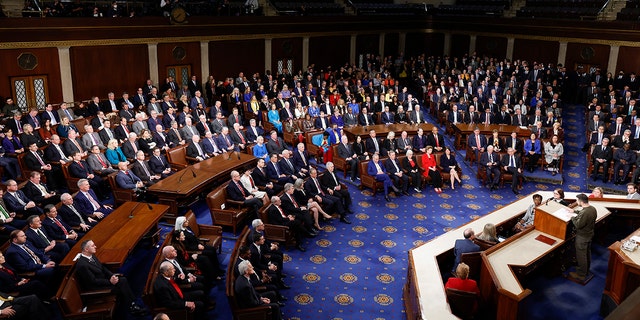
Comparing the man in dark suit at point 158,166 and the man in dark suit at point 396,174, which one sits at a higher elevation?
the man in dark suit at point 158,166

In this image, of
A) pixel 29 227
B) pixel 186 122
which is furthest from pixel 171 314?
pixel 186 122

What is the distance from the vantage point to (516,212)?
9570 millimetres

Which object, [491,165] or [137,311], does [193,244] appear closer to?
[137,311]

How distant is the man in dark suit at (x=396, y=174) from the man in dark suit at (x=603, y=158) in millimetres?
4921

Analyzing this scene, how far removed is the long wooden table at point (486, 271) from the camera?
21.7 ft

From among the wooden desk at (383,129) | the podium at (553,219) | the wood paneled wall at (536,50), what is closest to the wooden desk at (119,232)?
the podium at (553,219)

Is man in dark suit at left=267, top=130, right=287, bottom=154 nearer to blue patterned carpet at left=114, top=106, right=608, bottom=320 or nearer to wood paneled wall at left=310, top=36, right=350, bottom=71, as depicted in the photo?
blue patterned carpet at left=114, top=106, right=608, bottom=320

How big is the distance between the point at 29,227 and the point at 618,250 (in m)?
8.62

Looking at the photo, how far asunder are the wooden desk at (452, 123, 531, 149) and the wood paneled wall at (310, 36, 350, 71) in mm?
10090

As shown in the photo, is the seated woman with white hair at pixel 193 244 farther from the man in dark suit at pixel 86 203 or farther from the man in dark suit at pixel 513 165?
the man in dark suit at pixel 513 165

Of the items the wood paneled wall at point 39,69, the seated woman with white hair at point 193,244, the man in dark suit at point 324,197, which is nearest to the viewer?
the seated woman with white hair at point 193,244

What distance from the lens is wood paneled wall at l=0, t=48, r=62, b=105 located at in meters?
14.8

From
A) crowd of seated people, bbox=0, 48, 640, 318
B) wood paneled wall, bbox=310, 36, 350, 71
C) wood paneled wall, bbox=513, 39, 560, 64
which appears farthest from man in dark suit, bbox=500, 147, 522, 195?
wood paneled wall, bbox=310, 36, 350, 71

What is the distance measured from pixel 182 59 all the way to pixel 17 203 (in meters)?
11.1
